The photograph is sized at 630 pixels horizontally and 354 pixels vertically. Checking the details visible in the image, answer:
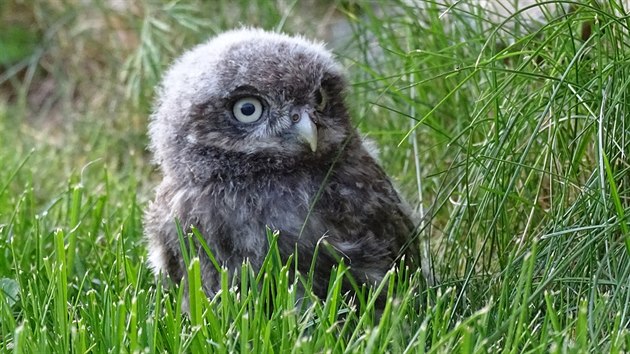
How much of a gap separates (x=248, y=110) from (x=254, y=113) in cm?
2

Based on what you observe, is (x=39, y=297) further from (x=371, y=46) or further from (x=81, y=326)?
(x=371, y=46)


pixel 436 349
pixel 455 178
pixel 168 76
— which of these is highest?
pixel 168 76

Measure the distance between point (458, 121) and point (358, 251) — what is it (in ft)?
2.81

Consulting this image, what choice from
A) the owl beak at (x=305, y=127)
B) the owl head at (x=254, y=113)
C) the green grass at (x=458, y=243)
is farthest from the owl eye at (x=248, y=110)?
the green grass at (x=458, y=243)

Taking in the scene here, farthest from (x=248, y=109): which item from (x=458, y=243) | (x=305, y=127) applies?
(x=458, y=243)

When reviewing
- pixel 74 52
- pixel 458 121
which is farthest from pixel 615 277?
pixel 74 52

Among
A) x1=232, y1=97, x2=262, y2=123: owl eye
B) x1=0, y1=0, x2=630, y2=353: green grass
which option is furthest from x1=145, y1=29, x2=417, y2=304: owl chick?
x1=0, y1=0, x2=630, y2=353: green grass

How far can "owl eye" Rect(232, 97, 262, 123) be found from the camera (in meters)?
2.85

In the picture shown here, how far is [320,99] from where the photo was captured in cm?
297

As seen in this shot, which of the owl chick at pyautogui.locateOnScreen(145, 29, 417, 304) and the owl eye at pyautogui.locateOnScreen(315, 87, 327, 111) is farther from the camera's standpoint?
the owl eye at pyautogui.locateOnScreen(315, 87, 327, 111)

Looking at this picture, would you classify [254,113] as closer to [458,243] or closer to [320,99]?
[320,99]

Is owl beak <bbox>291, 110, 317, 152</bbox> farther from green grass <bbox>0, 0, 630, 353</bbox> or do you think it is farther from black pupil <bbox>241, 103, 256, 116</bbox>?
green grass <bbox>0, 0, 630, 353</bbox>

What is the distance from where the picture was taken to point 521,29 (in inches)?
141

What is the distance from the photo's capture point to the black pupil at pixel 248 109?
2.86 metres
